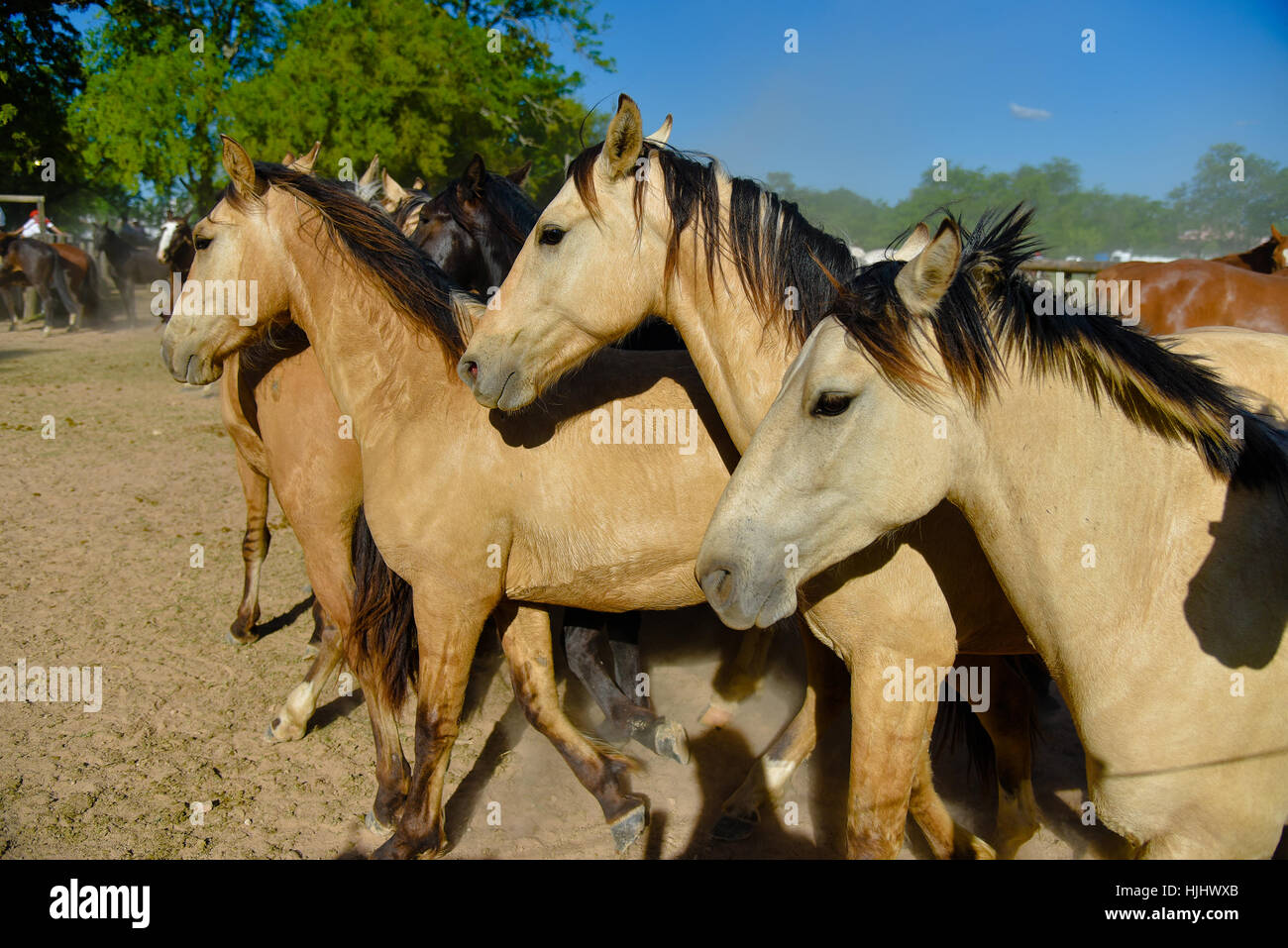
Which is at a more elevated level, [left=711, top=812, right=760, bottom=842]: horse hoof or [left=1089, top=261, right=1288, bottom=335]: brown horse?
[left=1089, top=261, right=1288, bottom=335]: brown horse

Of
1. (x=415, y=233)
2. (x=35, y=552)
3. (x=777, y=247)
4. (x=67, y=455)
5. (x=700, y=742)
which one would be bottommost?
(x=700, y=742)

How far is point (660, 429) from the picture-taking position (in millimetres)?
2994

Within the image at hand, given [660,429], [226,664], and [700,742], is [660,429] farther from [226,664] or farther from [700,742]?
[226,664]

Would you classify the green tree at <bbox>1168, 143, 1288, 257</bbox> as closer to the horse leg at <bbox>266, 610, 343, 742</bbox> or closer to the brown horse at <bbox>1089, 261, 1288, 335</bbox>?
the brown horse at <bbox>1089, 261, 1288, 335</bbox>

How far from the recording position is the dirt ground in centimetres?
334

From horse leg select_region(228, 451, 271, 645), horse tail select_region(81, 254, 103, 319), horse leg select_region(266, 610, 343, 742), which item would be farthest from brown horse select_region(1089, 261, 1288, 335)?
horse tail select_region(81, 254, 103, 319)

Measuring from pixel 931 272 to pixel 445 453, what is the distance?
179 centimetres

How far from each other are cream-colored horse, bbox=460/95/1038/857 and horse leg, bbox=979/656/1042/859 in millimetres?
542

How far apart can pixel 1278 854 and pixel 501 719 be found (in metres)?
3.39

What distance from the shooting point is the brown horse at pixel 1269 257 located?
29.4 feet

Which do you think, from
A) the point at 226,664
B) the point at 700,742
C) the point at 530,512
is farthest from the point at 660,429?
the point at 226,664

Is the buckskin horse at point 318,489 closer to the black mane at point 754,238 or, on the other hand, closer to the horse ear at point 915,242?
the black mane at point 754,238

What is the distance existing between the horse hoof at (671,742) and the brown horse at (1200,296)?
488cm

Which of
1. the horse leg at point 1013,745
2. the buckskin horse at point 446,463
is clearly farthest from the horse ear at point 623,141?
the horse leg at point 1013,745
